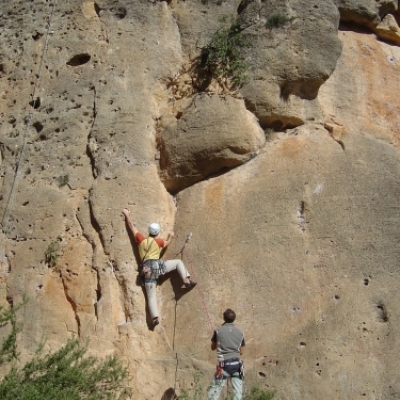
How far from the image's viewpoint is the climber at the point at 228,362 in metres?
6.07

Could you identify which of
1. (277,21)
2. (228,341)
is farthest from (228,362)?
(277,21)

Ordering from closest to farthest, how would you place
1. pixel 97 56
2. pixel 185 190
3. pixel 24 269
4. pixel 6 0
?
pixel 24 269
pixel 185 190
pixel 97 56
pixel 6 0

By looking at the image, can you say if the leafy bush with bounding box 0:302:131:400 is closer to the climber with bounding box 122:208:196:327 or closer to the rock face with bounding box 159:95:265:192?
the climber with bounding box 122:208:196:327

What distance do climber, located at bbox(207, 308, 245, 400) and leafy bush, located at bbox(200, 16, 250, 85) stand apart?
128 inches

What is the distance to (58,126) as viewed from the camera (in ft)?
26.6

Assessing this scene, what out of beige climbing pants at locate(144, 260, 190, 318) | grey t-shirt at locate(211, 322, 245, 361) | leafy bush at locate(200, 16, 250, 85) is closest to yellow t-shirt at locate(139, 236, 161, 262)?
beige climbing pants at locate(144, 260, 190, 318)

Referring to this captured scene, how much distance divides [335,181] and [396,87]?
2.06 meters

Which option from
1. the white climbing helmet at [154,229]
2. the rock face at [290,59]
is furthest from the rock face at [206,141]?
the white climbing helmet at [154,229]

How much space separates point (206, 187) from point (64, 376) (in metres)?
2.76

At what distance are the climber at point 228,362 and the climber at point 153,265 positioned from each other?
978mm

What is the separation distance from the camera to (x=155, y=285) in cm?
713

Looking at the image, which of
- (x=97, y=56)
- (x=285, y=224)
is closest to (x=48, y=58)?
(x=97, y=56)

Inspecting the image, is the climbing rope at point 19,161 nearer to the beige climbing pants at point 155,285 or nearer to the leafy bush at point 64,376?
the leafy bush at point 64,376

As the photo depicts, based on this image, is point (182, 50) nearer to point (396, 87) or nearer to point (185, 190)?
point (185, 190)
